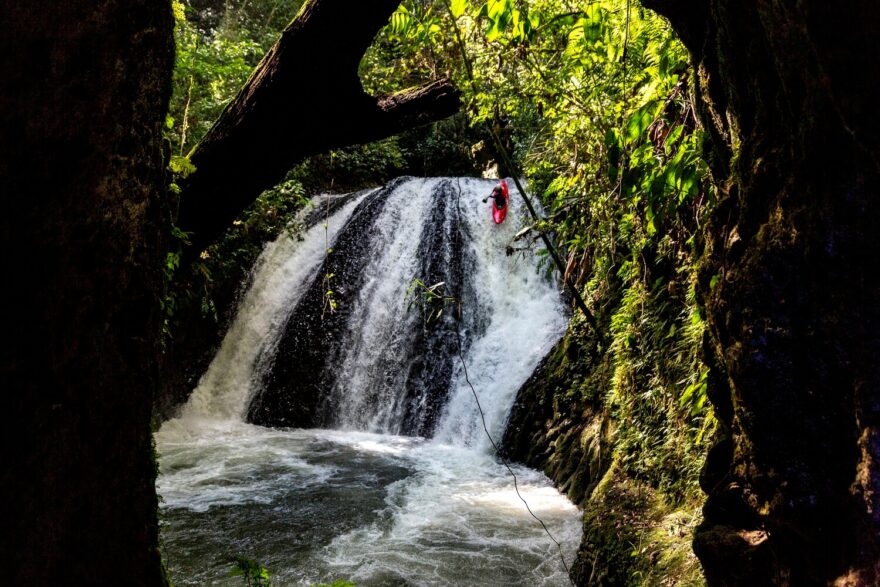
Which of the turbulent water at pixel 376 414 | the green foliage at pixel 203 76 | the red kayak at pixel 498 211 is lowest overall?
the turbulent water at pixel 376 414

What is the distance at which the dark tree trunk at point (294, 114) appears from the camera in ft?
Answer: 8.81

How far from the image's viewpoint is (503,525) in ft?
19.3

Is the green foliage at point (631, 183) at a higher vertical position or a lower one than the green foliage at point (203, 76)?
lower

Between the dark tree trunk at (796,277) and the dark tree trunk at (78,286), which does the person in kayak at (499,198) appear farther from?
the dark tree trunk at (78,286)

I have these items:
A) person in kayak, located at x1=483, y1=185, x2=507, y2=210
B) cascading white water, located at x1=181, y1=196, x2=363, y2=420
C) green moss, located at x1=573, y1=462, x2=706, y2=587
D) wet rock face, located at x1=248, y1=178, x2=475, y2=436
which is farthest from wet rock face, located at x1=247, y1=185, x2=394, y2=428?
green moss, located at x1=573, y1=462, x2=706, y2=587

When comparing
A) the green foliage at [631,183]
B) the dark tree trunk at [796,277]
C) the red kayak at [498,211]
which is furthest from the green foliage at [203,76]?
the dark tree trunk at [796,277]

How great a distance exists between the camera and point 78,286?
162cm

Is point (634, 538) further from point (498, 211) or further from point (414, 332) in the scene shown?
point (498, 211)

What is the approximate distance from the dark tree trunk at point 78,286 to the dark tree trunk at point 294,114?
80 cm

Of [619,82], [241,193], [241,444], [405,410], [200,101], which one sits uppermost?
[200,101]

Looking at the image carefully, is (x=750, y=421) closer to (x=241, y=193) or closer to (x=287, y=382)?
(x=241, y=193)

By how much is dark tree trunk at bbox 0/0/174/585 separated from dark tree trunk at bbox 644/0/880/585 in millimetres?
2002

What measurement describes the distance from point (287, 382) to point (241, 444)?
1688 mm

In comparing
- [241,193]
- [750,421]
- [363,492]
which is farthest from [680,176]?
[363,492]
